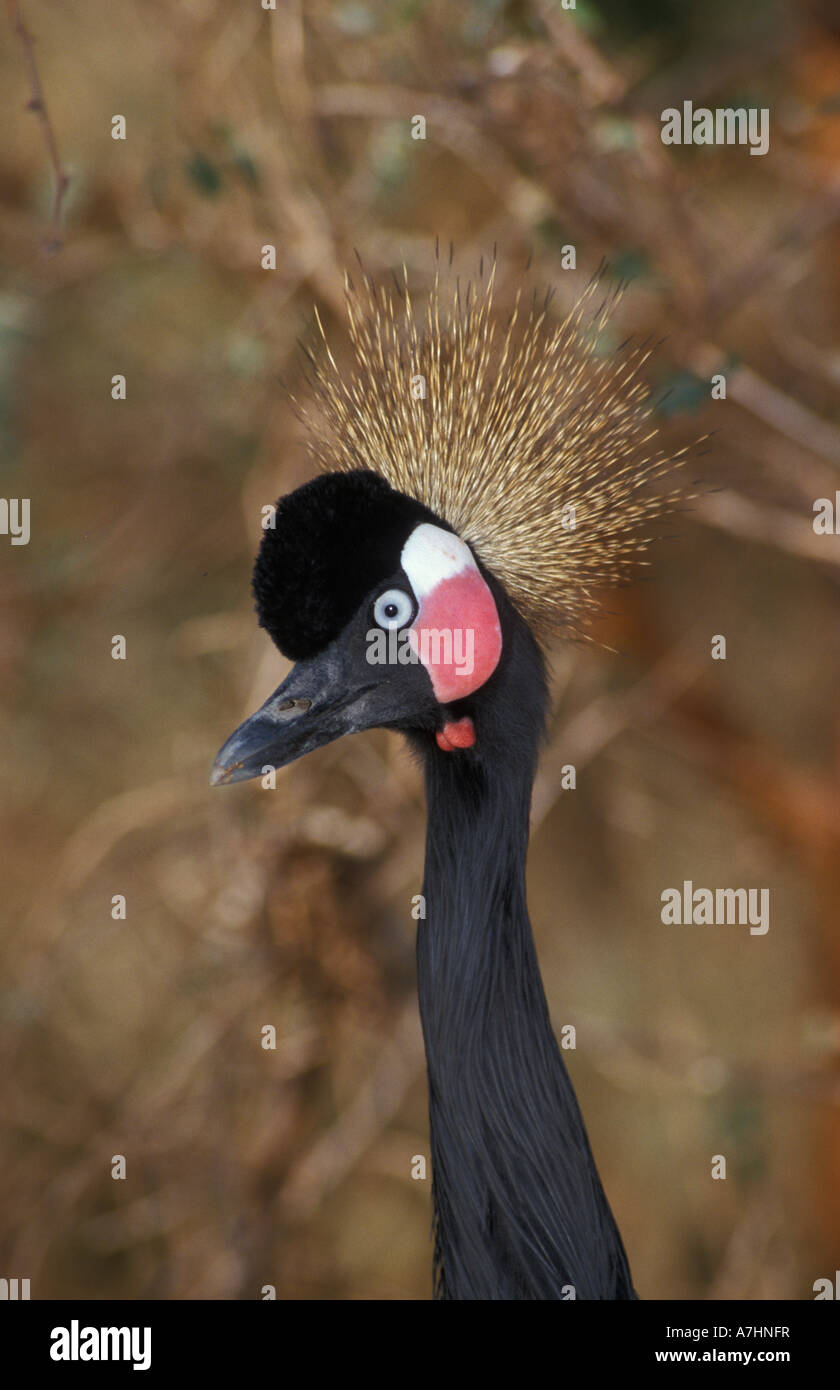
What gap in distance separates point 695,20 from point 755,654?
2.02 meters

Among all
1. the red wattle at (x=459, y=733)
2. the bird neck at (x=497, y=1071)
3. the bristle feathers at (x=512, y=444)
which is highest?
the bristle feathers at (x=512, y=444)

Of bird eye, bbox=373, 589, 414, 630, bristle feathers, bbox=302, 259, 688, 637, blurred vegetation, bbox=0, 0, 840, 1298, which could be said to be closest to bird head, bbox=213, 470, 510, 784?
bird eye, bbox=373, 589, 414, 630

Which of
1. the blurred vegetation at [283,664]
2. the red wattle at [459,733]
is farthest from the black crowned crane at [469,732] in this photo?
the blurred vegetation at [283,664]

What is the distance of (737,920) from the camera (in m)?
4.54

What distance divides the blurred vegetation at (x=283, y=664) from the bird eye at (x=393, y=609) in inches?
25.5

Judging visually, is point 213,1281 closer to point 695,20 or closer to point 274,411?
point 274,411

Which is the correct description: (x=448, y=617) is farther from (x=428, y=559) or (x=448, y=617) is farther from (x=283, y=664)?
(x=283, y=664)

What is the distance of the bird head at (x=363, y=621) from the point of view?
146 cm

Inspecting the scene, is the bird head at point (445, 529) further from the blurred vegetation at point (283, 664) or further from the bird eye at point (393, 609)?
the blurred vegetation at point (283, 664)

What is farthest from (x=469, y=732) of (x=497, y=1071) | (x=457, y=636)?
(x=497, y=1071)

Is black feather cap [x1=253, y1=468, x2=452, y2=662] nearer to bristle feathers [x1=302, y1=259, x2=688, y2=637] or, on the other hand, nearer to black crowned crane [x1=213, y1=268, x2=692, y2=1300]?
black crowned crane [x1=213, y1=268, x2=692, y2=1300]

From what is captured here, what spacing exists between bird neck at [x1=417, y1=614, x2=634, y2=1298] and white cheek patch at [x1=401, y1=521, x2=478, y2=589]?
14 cm

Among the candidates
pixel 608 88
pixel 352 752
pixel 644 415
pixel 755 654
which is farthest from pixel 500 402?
pixel 755 654

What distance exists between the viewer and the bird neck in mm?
1550
